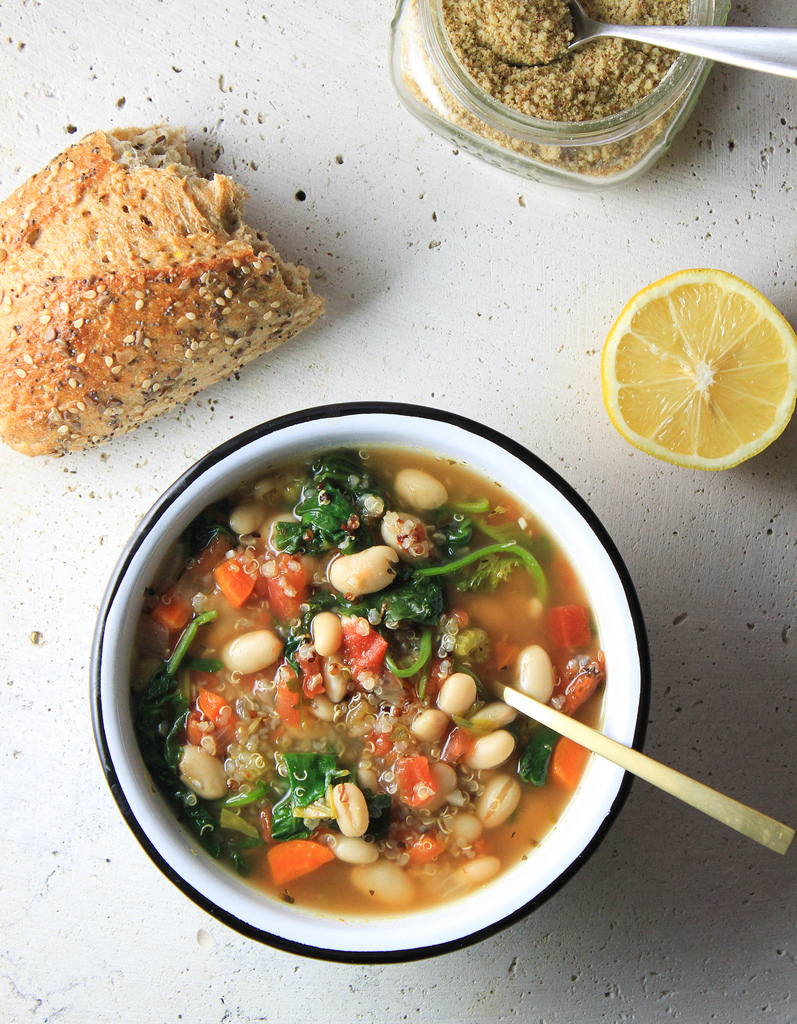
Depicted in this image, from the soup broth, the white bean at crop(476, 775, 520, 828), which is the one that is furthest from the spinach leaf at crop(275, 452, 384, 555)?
the white bean at crop(476, 775, 520, 828)

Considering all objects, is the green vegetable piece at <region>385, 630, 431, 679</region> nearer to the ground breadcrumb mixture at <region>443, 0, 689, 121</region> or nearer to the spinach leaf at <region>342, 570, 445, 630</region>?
the spinach leaf at <region>342, 570, 445, 630</region>

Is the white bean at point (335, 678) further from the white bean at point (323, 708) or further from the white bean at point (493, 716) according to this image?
the white bean at point (493, 716)

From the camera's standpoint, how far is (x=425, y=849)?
1530 mm

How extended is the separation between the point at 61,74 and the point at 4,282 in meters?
0.55

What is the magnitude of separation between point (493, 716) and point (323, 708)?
0.32m

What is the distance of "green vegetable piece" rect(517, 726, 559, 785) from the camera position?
1556 mm

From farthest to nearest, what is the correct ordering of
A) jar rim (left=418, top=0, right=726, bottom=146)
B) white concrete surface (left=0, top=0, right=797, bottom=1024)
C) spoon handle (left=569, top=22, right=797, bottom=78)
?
white concrete surface (left=0, top=0, right=797, bottom=1024) → jar rim (left=418, top=0, right=726, bottom=146) → spoon handle (left=569, top=22, right=797, bottom=78)

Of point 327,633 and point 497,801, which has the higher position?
point 327,633

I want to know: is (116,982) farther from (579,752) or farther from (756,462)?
(756,462)

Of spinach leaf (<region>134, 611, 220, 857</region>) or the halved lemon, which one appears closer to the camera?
spinach leaf (<region>134, 611, 220, 857</region>)

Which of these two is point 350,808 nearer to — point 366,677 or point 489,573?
point 366,677

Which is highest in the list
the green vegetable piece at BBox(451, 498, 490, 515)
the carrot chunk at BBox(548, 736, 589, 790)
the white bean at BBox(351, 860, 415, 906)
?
the green vegetable piece at BBox(451, 498, 490, 515)

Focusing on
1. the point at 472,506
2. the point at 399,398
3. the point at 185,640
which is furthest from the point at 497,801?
the point at 399,398

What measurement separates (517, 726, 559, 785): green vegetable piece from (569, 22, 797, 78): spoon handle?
129 cm
